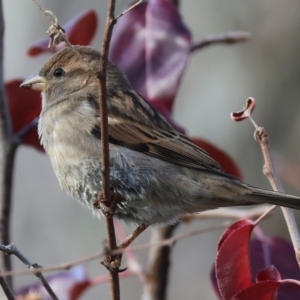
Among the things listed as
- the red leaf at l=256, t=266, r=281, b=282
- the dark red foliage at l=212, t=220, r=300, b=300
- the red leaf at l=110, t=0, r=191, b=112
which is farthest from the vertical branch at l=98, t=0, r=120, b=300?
the red leaf at l=110, t=0, r=191, b=112

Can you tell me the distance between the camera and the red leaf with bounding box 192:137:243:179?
3.55 metres

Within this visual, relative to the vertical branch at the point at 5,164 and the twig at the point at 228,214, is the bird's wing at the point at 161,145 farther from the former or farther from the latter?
the vertical branch at the point at 5,164

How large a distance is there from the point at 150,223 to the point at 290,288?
89 cm

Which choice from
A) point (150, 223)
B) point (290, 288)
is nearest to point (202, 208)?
point (150, 223)

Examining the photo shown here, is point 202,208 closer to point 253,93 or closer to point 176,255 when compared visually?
point 253,93

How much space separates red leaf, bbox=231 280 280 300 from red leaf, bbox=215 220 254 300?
0.17m

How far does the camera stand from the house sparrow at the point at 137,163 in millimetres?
3270

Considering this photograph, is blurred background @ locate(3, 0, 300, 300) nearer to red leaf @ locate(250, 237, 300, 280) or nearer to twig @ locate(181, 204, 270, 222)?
twig @ locate(181, 204, 270, 222)

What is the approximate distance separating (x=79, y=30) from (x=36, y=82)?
0.53m

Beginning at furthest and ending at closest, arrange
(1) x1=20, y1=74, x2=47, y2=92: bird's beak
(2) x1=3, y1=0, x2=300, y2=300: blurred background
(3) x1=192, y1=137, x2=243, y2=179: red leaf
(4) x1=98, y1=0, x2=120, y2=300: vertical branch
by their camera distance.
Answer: (2) x1=3, y1=0, x2=300, y2=300: blurred background, (1) x1=20, y1=74, x2=47, y2=92: bird's beak, (3) x1=192, y1=137, x2=243, y2=179: red leaf, (4) x1=98, y1=0, x2=120, y2=300: vertical branch

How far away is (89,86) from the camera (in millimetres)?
3879

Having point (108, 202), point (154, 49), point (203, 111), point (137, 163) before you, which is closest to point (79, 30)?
point (154, 49)

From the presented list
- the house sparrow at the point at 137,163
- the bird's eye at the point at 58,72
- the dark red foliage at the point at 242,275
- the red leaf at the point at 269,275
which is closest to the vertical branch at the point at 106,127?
the dark red foliage at the point at 242,275

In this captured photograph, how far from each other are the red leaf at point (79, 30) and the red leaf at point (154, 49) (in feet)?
0.47
